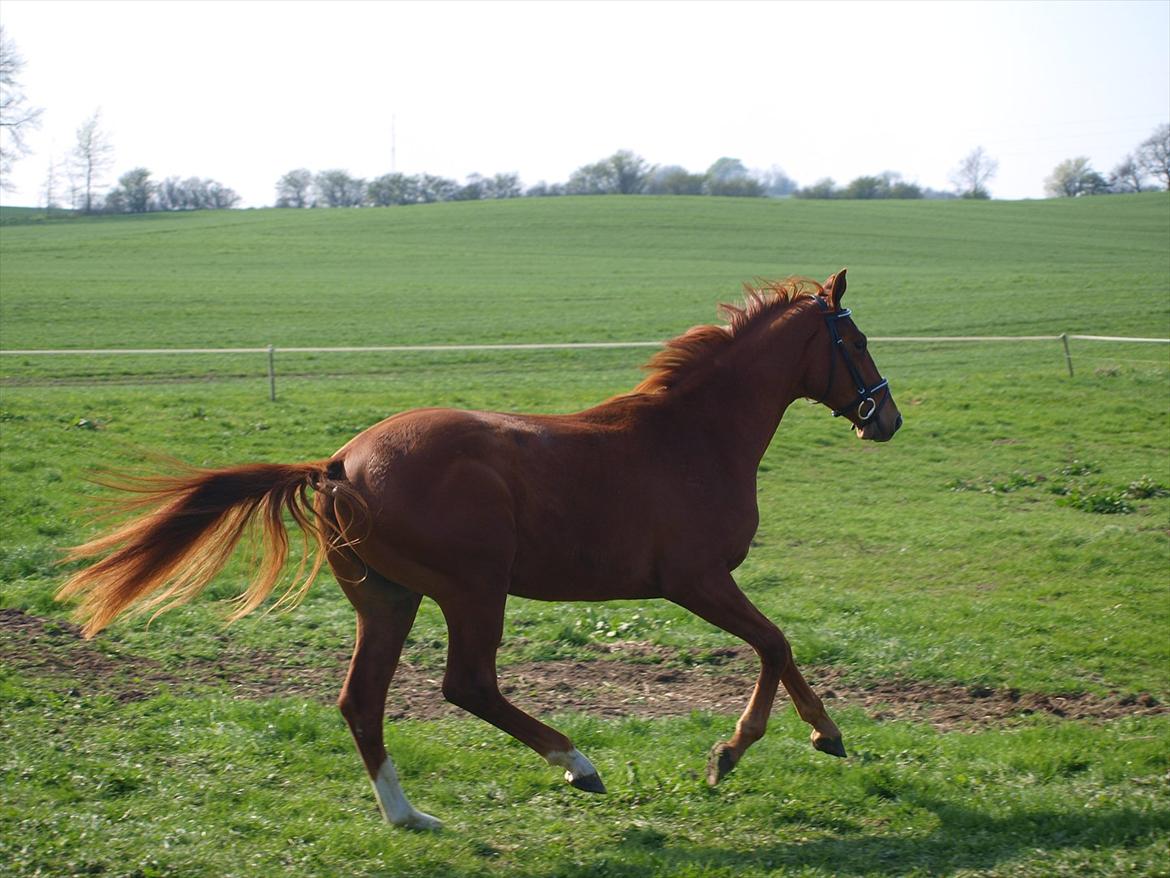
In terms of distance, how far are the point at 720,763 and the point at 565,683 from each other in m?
→ 2.29

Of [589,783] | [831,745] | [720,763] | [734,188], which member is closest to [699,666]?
[831,745]

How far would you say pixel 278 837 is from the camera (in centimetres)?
500

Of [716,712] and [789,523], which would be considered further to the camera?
[789,523]

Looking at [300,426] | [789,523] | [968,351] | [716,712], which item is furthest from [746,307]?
[968,351]

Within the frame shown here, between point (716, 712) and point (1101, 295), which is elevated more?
point (1101, 295)

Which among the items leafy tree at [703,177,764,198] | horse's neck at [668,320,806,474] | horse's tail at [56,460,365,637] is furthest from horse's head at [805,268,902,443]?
leafy tree at [703,177,764,198]

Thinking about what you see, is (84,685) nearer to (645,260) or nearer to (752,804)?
(752,804)

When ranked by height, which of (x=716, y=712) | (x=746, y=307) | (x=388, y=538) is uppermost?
(x=746, y=307)

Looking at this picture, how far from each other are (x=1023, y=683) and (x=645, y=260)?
5142 centimetres

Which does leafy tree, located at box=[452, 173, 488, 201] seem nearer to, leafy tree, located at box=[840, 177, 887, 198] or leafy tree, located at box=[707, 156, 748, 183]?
leafy tree, located at box=[840, 177, 887, 198]

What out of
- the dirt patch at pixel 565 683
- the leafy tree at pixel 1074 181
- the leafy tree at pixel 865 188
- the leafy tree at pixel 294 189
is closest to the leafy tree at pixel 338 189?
the leafy tree at pixel 294 189

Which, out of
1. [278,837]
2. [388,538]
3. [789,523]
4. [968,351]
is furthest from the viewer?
[968,351]

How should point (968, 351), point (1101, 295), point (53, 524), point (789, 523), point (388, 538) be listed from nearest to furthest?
point (388, 538) → point (53, 524) → point (789, 523) → point (968, 351) → point (1101, 295)

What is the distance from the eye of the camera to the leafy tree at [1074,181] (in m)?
100
